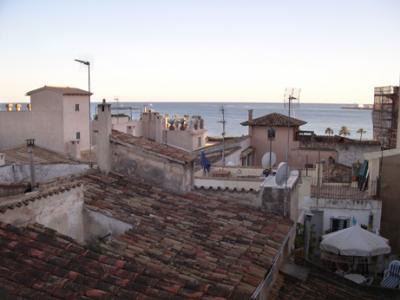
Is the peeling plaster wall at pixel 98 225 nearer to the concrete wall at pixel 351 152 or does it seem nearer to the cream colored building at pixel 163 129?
the concrete wall at pixel 351 152

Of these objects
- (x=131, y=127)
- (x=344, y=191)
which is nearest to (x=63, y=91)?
(x=131, y=127)

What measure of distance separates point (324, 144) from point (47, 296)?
29.1 m

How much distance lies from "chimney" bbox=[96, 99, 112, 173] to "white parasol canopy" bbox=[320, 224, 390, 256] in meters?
7.60

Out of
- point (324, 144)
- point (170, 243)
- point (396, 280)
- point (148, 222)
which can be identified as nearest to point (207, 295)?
point (170, 243)

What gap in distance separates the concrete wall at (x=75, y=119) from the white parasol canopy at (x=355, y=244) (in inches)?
910

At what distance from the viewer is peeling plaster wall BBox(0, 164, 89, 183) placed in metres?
15.2

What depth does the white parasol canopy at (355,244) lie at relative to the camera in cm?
1518

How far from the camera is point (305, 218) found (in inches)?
685

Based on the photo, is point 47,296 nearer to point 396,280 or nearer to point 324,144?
point 396,280

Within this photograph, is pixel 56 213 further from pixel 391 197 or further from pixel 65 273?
pixel 391 197

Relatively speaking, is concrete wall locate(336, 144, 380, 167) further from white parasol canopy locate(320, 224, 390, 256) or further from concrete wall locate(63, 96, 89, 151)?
concrete wall locate(63, 96, 89, 151)

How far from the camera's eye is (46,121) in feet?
113

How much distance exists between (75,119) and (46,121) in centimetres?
202

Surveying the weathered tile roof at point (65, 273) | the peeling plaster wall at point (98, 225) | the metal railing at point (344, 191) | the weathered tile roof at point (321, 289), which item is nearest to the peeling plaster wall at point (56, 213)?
the peeling plaster wall at point (98, 225)
